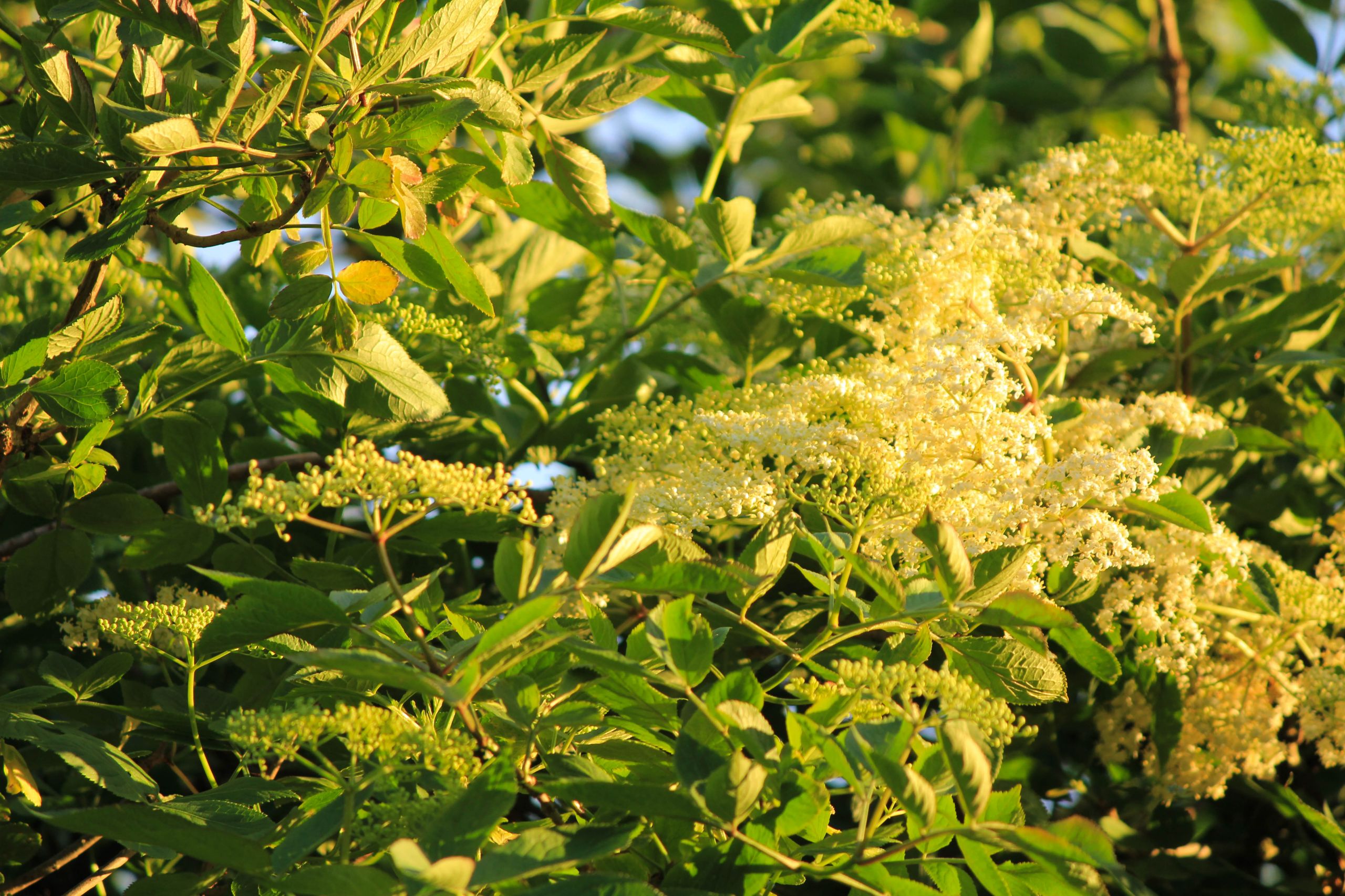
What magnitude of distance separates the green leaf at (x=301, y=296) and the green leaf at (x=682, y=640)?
40 centimetres

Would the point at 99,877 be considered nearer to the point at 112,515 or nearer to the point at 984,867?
the point at 112,515

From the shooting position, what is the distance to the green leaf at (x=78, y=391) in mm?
902

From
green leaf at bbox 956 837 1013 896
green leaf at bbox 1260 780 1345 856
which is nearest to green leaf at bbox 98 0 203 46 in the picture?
green leaf at bbox 956 837 1013 896

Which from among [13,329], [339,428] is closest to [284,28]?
[339,428]

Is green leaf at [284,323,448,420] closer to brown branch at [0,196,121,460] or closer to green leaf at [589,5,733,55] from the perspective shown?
brown branch at [0,196,121,460]

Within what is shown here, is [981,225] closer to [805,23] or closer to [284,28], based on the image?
[805,23]

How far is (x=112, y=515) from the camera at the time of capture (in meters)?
1.11

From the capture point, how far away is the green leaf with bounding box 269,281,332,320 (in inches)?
36.2

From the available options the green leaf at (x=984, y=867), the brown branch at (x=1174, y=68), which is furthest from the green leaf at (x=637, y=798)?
the brown branch at (x=1174, y=68)

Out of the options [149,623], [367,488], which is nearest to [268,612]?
[367,488]

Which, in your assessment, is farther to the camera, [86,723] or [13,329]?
[13,329]

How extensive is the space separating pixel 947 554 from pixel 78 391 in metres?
0.69

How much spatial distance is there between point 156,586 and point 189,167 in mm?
630

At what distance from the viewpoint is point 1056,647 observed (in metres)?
1.22
